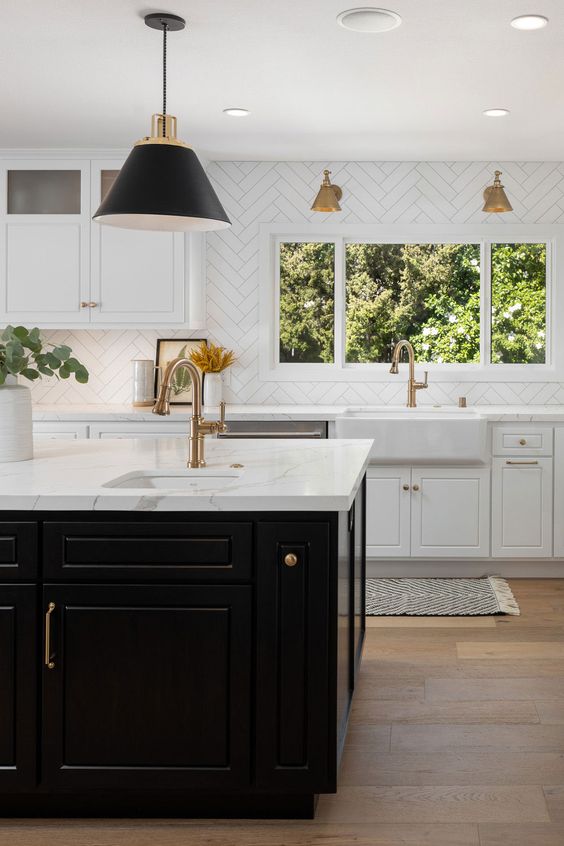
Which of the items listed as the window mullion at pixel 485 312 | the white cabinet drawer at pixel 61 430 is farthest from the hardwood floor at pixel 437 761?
the window mullion at pixel 485 312

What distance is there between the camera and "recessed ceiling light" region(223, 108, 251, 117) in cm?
427

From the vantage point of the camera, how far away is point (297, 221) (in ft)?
17.9

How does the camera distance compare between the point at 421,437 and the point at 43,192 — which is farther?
the point at 43,192

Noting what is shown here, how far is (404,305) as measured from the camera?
5.57m

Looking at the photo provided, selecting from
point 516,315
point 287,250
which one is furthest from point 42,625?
point 516,315

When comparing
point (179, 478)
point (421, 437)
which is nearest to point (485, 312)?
point (421, 437)

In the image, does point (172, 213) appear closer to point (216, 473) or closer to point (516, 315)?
point (216, 473)

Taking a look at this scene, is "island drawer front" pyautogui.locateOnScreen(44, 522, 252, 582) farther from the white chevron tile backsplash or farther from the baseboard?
the white chevron tile backsplash

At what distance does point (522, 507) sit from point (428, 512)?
1.71ft

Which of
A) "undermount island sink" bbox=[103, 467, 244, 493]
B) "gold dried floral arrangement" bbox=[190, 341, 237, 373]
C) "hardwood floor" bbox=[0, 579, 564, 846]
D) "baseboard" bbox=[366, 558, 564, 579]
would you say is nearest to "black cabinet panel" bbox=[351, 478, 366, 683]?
"hardwood floor" bbox=[0, 579, 564, 846]

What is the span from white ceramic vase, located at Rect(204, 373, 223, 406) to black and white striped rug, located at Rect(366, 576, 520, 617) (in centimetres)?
138

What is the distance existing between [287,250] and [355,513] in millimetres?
2949

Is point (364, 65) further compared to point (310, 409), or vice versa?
point (310, 409)

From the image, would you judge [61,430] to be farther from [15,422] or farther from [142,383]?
[15,422]
